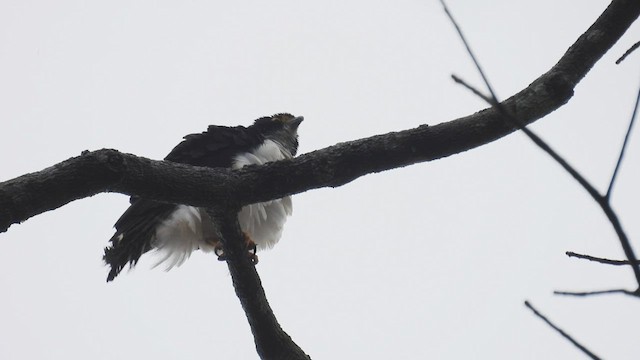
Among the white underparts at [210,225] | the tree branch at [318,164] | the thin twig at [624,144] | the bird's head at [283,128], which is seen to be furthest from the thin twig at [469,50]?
the bird's head at [283,128]

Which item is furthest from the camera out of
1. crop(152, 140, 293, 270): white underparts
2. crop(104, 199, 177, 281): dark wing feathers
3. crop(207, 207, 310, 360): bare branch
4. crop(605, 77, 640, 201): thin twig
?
crop(152, 140, 293, 270): white underparts

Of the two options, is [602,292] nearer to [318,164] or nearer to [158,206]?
[318,164]

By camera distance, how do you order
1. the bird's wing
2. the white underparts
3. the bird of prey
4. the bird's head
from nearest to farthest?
1. the bird of prey
2. the white underparts
3. the bird's wing
4. the bird's head

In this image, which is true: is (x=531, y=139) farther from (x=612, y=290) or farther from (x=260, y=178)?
(x=260, y=178)

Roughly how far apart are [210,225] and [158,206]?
1.47 ft

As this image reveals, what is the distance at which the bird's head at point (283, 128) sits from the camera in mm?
6941

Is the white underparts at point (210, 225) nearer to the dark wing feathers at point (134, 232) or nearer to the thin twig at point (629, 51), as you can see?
the dark wing feathers at point (134, 232)

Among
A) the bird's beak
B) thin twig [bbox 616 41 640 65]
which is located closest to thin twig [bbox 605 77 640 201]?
thin twig [bbox 616 41 640 65]

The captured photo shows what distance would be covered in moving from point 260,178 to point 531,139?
5.95ft

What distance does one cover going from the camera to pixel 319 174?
3.07m

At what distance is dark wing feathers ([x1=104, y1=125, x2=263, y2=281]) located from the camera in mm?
4641

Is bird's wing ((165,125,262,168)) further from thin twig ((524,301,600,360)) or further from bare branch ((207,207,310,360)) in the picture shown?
thin twig ((524,301,600,360))

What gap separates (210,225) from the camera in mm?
5168

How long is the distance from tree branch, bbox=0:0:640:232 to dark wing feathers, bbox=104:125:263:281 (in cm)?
170
